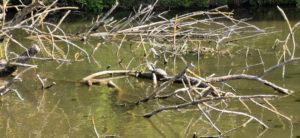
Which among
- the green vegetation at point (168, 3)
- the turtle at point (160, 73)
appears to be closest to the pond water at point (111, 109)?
the turtle at point (160, 73)

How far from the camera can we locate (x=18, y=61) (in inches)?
315

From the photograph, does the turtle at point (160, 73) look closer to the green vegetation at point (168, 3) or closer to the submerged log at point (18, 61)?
the submerged log at point (18, 61)

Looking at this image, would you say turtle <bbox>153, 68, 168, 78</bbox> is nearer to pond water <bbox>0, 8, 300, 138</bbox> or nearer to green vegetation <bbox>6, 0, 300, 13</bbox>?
pond water <bbox>0, 8, 300, 138</bbox>

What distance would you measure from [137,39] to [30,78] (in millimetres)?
1785

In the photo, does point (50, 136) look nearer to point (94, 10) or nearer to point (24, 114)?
point (24, 114)

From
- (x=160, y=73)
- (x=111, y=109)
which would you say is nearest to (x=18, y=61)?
(x=111, y=109)

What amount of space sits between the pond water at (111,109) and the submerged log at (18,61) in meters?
0.31

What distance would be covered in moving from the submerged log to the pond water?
0.31m

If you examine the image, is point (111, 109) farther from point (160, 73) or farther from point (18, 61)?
point (18, 61)

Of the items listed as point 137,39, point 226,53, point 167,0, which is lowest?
point 167,0

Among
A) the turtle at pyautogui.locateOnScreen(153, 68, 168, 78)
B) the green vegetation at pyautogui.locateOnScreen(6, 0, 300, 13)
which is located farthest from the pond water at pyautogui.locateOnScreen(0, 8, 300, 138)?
the green vegetation at pyautogui.locateOnScreen(6, 0, 300, 13)

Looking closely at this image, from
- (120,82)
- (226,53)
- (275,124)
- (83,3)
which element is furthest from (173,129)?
(83,3)

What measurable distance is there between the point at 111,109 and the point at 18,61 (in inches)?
62.8

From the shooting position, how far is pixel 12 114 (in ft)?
23.5
